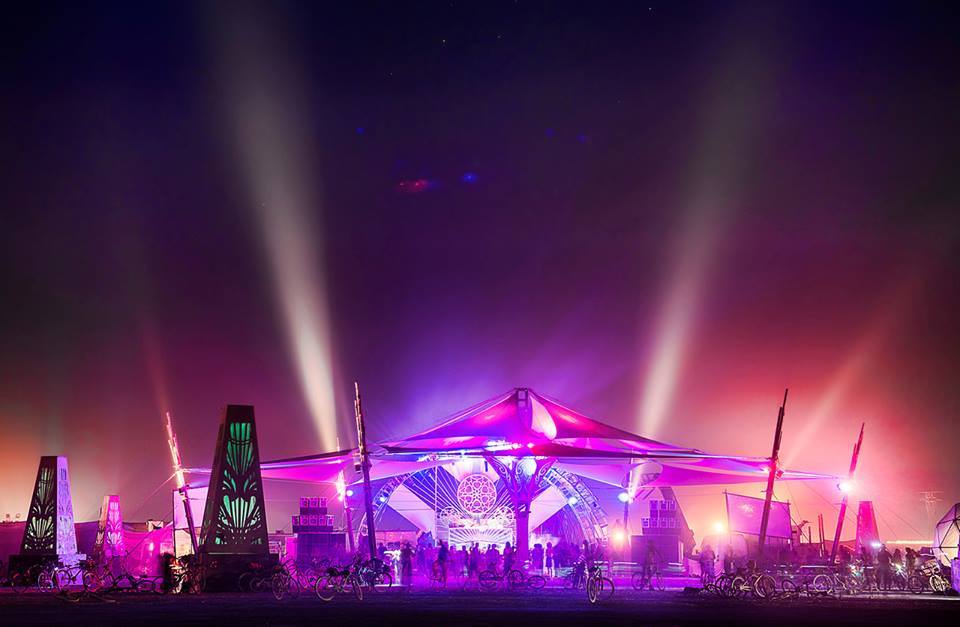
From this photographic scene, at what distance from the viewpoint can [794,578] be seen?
2994 cm

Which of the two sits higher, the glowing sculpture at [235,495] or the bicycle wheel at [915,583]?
the glowing sculpture at [235,495]

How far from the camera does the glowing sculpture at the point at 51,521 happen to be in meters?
31.5

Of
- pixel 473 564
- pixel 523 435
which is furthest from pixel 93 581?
pixel 523 435

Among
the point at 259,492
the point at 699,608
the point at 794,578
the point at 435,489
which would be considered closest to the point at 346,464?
the point at 435,489

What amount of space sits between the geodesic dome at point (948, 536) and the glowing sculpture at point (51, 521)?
30369mm

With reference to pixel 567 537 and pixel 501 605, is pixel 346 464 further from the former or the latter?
pixel 501 605

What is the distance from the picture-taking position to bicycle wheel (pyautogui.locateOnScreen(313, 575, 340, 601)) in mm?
24664

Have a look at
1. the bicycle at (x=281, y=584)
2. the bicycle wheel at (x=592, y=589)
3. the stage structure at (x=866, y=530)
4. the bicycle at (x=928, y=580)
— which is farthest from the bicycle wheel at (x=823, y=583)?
the bicycle at (x=281, y=584)

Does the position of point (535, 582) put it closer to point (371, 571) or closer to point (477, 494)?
point (371, 571)

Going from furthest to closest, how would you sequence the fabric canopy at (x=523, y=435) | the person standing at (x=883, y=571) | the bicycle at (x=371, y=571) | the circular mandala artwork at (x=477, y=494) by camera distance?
the circular mandala artwork at (x=477, y=494), the fabric canopy at (x=523, y=435), the person standing at (x=883, y=571), the bicycle at (x=371, y=571)

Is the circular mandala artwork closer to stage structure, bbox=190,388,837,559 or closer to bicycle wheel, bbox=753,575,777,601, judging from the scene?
stage structure, bbox=190,388,837,559

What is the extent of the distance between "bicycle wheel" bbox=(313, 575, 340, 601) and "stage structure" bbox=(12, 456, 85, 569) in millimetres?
11193

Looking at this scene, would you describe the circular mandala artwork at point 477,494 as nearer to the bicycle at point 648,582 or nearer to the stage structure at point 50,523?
the bicycle at point 648,582

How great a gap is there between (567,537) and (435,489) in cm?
667
